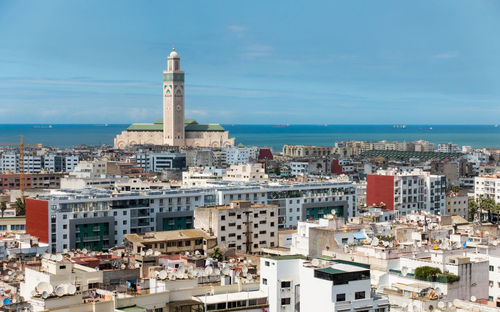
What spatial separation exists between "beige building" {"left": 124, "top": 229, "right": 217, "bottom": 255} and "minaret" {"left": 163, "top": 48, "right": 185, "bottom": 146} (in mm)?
112055

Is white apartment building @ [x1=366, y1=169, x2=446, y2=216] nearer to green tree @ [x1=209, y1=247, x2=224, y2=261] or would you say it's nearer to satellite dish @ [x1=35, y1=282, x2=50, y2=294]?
green tree @ [x1=209, y1=247, x2=224, y2=261]

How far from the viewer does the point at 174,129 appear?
151 meters

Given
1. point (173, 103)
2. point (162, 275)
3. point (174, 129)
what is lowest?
point (162, 275)

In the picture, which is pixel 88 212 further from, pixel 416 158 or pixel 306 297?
pixel 416 158

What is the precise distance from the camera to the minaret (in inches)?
5945

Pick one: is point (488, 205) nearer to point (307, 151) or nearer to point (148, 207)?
point (148, 207)

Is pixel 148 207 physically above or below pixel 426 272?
below

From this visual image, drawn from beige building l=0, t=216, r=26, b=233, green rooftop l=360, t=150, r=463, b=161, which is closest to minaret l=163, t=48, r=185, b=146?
green rooftop l=360, t=150, r=463, b=161

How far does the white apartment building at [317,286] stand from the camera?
19.6 metres

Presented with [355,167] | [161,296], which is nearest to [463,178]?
[355,167]

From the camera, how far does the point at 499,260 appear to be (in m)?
26.1

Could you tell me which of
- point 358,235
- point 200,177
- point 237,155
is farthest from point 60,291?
point 237,155

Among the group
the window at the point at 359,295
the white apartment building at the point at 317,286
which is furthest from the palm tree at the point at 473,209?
the window at the point at 359,295

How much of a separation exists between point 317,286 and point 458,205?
42868 millimetres
